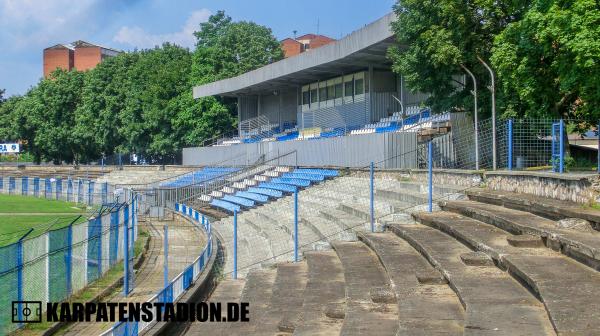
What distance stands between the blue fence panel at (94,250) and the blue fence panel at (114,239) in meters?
0.76

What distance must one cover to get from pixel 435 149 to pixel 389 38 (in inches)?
266

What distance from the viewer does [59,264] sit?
460 inches

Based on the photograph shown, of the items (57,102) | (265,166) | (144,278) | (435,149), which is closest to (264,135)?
(265,166)

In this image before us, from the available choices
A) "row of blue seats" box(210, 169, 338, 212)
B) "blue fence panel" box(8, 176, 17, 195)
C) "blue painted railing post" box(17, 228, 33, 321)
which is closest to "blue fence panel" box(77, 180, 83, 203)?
"blue fence panel" box(8, 176, 17, 195)

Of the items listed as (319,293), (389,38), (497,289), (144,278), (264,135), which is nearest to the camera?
(497,289)

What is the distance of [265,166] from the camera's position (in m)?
32.9

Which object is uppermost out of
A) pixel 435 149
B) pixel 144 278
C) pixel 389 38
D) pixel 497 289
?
pixel 389 38

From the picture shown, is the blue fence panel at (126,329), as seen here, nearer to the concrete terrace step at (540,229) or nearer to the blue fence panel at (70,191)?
the concrete terrace step at (540,229)

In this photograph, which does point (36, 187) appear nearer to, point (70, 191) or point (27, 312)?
point (70, 191)

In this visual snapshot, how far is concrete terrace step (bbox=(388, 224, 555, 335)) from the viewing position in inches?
251

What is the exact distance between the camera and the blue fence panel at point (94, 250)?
13.5 metres

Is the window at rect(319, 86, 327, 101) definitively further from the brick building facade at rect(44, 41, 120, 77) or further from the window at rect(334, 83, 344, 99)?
the brick building facade at rect(44, 41, 120, 77)

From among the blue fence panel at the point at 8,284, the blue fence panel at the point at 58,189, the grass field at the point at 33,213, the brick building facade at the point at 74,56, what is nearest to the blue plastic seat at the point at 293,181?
the grass field at the point at 33,213

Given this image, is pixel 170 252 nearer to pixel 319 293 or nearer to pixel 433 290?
pixel 319 293
